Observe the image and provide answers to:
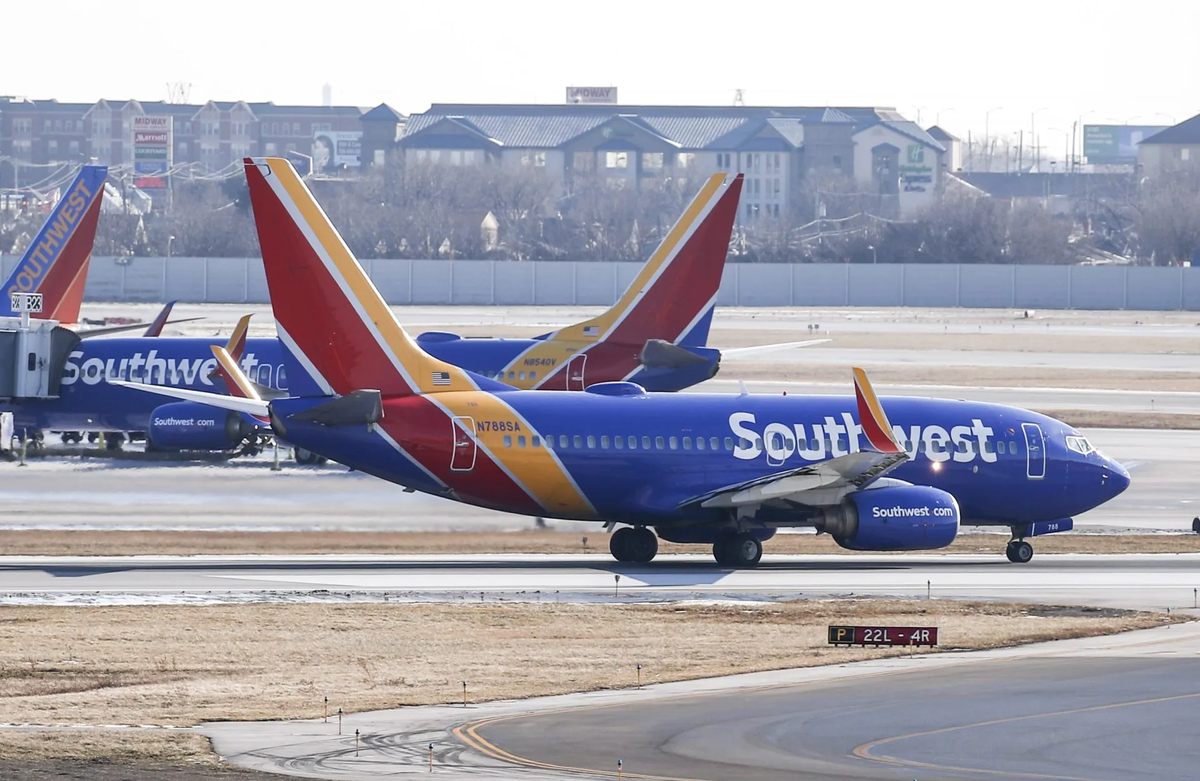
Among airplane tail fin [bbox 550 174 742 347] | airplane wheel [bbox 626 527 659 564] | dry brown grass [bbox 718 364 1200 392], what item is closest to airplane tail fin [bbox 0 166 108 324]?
airplane tail fin [bbox 550 174 742 347]

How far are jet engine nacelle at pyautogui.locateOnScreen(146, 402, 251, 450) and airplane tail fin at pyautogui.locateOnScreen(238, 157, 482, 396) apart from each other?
61.5 ft

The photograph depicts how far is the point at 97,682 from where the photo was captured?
26.9 metres

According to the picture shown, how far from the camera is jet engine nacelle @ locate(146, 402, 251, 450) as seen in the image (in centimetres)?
5678

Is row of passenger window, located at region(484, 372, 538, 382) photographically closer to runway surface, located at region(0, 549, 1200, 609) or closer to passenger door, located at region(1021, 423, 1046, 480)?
runway surface, located at region(0, 549, 1200, 609)

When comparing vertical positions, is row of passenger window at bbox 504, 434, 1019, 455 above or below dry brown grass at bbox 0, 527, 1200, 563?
above

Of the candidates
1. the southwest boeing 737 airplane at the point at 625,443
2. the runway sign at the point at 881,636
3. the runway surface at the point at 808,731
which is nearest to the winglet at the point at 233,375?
the southwest boeing 737 airplane at the point at 625,443

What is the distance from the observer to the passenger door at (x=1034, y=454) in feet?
143

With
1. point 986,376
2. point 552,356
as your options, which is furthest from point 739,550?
point 986,376

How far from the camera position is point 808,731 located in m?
23.2

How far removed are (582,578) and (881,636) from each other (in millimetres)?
9626

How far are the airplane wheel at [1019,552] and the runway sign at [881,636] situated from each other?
12535mm

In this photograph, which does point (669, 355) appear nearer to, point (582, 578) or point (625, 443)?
point (625, 443)

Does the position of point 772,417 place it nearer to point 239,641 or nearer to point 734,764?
point 239,641

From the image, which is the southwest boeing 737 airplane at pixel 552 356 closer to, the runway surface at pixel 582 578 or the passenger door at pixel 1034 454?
the runway surface at pixel 582 578
